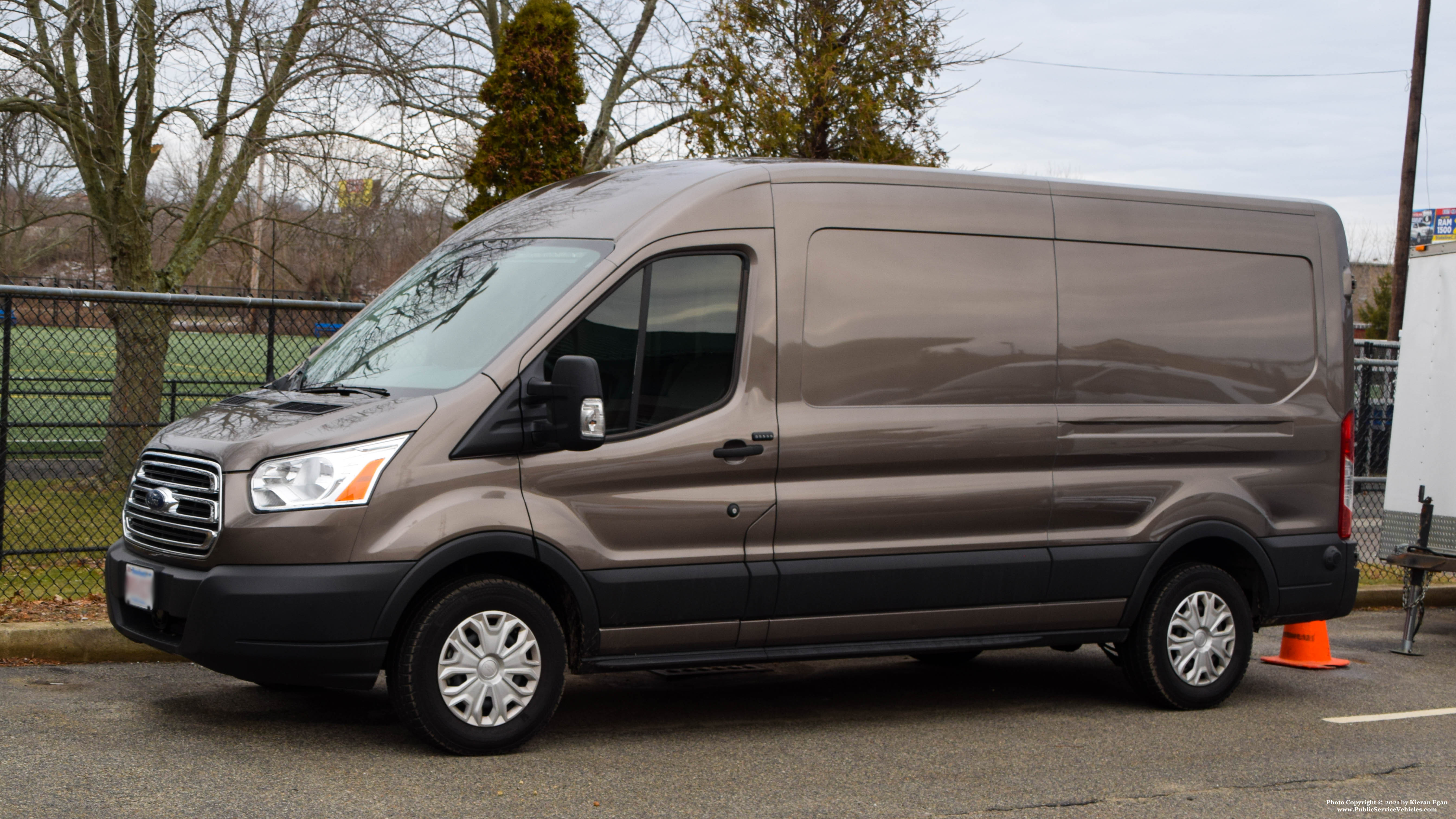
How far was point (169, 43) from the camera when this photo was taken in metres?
12.7

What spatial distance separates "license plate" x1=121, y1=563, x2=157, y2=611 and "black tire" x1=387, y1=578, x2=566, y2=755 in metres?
0.95

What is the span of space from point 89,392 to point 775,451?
9.72m

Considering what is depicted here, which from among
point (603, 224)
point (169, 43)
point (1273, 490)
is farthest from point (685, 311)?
point (169, 43)

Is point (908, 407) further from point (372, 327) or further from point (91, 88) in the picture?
point (91, 88)

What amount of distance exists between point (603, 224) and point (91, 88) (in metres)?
8.98

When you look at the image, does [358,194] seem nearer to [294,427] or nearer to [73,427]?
→ [73,427]

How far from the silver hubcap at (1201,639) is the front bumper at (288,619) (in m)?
3.75

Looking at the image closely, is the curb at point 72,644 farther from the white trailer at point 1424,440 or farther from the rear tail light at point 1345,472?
the white trailer at point 1424,440

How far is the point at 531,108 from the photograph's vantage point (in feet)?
47.0

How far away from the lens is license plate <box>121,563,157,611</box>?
5.33m

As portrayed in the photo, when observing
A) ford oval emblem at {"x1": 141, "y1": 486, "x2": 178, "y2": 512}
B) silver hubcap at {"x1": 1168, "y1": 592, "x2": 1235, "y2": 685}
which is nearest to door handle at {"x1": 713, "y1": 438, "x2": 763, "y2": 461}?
ford oval emblem at {"x1": 141, "y1": 486, "x2": 178, "y2": 512}

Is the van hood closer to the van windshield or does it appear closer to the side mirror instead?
the van windshield

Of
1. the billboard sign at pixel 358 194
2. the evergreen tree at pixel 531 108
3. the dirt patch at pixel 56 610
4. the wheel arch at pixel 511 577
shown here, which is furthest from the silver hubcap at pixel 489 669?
the billboard sign at pixel 358 194

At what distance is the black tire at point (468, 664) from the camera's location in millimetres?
5223
